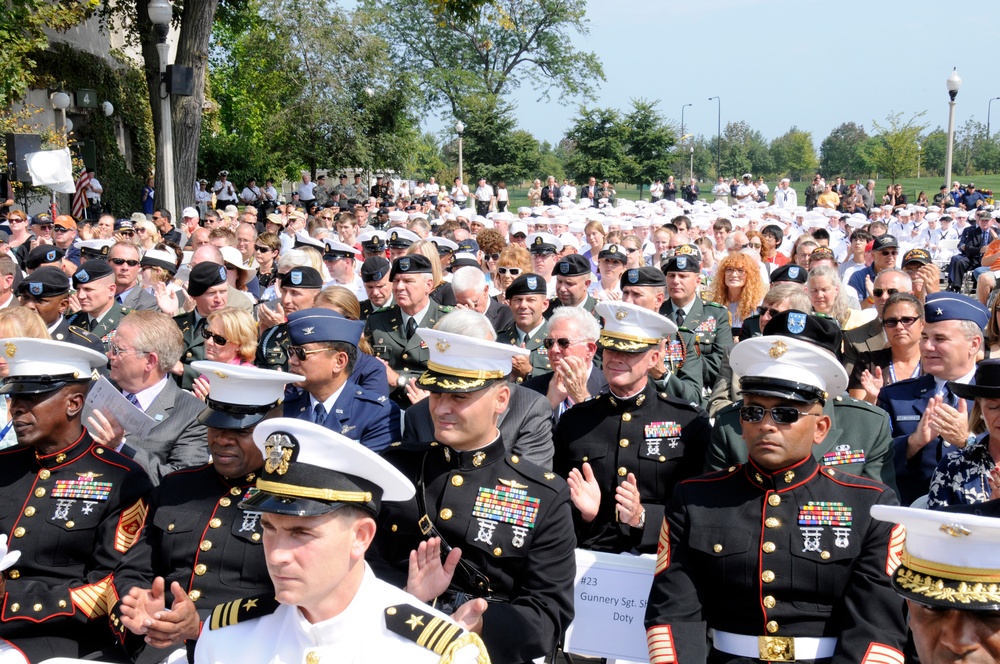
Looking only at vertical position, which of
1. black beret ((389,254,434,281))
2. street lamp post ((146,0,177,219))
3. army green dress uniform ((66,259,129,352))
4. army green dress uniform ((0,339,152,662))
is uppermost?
street lamp post ((146,0,177,219))

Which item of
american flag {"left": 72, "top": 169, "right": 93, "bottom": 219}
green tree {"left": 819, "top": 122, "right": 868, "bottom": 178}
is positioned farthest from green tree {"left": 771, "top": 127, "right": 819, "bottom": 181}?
american flag {"left": 72, "top": 169, "right": 93, "bottom": 219}

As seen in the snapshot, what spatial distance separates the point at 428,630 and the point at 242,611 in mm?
580

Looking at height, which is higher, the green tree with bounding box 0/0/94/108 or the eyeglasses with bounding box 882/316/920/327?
the green tree with bounding box 0/0/94/108

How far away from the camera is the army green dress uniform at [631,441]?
482 centimetres

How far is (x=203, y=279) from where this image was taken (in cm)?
694

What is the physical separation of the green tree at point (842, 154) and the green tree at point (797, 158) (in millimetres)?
1173

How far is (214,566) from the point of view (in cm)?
382

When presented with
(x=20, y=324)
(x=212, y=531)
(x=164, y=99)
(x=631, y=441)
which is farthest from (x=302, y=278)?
(x=164, y=99)

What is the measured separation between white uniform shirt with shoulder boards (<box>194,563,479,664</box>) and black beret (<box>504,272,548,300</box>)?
176 inches

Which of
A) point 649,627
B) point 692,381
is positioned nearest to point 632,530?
point 649,627

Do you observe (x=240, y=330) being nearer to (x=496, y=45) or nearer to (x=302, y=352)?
(x=302, y=352)

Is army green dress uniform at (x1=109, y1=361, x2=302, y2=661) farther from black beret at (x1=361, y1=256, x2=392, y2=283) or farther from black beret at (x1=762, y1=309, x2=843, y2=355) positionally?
black beret at (x1=361, y1=256, x2=392, y2=283)

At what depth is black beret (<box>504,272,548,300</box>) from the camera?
711 centimetres

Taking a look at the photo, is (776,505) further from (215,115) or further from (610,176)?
(610,176)
